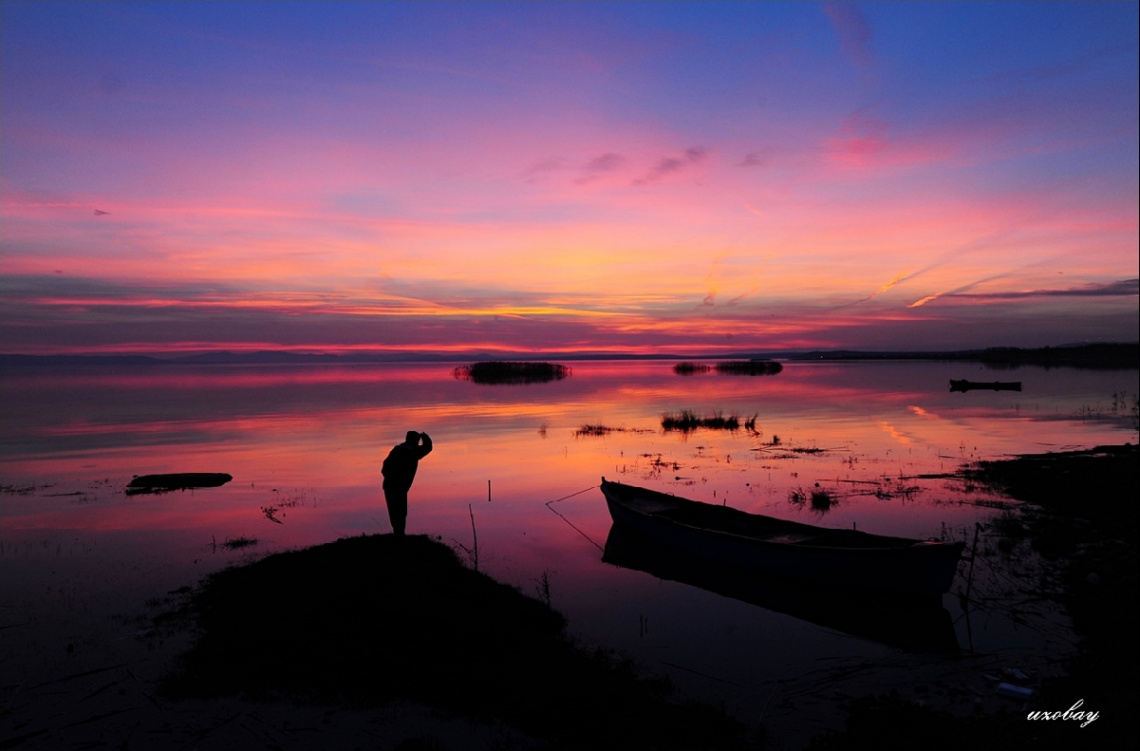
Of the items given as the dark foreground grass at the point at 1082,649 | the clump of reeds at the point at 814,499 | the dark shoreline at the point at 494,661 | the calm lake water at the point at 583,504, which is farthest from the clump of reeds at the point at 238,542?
the clump of reeds at the point at 814,499

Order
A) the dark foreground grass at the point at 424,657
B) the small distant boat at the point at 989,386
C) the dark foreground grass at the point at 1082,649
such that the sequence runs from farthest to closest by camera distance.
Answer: the small distant boat at the point at 989,386 < the dark foreground grass at the point at 424,657 < the dark foreground grass at the point at 1082,649

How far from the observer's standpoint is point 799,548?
1395cm

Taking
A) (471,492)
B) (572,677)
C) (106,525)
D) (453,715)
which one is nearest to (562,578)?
(572,677)

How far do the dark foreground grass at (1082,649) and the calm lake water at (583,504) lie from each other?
0.76m

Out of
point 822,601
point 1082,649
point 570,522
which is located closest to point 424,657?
point 822,601

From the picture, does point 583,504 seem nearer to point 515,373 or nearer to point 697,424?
point 697,424

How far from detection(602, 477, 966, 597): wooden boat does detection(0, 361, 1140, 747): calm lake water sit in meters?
1.03

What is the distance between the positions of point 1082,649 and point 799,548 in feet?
15.9

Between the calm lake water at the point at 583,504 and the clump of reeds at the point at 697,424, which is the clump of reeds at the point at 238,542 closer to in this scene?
the calm lake water at the point at 583,504

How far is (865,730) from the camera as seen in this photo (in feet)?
25.6

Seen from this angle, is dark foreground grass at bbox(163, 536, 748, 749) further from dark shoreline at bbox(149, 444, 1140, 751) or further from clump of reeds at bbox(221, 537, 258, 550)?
clump of reeds at bbox(221, 537, 258, 550)

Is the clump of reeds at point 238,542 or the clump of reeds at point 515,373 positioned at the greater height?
the clump of reeds at point 238,542

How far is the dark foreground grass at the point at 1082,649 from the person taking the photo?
7.21m

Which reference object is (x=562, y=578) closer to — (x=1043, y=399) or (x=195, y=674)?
(x=195, y=674)
